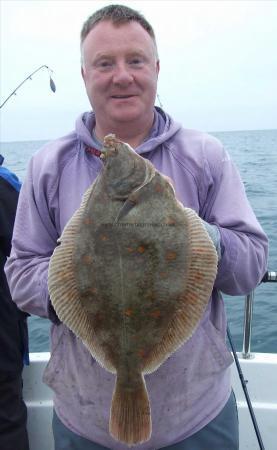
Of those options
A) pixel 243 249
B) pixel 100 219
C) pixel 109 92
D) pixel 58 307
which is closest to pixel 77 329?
pixel 58 307

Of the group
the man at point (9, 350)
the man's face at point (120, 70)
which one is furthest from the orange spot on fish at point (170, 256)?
the man at point (9, 350)

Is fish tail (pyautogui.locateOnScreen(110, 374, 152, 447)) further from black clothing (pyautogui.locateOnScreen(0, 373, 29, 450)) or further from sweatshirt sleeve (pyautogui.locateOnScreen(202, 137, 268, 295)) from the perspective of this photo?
black clothing (pyautogui.locateOnScreen(0, 373, 29, 450))

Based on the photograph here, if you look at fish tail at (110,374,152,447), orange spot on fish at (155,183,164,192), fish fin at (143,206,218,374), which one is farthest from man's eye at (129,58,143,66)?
fish tail at (110,374,152,447)

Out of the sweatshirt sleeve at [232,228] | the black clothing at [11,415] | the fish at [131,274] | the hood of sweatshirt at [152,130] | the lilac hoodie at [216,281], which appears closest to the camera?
the fish at [131,274]

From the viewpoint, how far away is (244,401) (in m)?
3.28

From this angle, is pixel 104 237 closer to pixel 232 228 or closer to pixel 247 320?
pixel 232 228

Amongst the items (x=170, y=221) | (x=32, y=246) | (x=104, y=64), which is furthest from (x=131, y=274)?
(x=104, y=64)

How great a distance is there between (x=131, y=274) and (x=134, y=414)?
55 centimetres

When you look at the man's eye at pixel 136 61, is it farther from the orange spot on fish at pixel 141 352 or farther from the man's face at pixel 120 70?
the orange spot on fish at pixel 141 352

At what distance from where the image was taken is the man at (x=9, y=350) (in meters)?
2.90

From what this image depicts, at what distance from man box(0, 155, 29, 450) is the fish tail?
1333mm

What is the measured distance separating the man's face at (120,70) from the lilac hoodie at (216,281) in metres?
0.19

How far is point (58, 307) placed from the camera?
1845 mm

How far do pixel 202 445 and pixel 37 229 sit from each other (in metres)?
1.23
